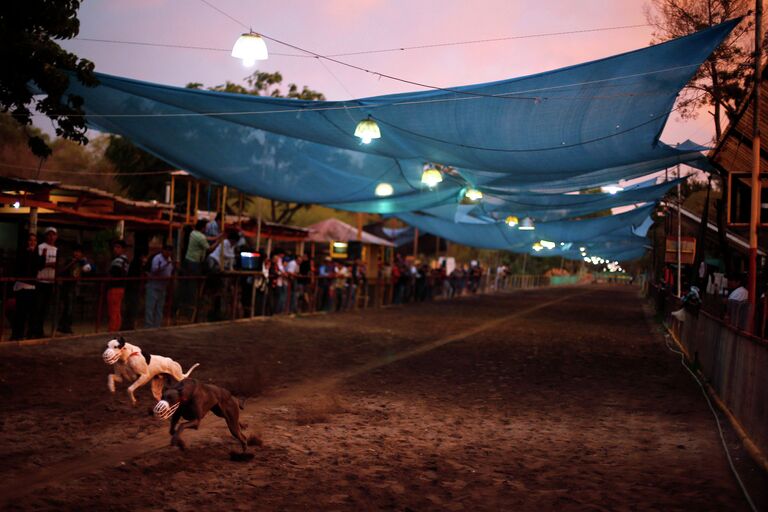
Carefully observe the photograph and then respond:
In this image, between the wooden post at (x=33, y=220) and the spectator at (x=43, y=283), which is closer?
the spectator at (x=43, y=283)

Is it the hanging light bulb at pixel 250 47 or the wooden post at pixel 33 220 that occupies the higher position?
the hanging light bulb at pixel 250 47

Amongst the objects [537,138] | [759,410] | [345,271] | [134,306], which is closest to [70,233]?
[134,306]

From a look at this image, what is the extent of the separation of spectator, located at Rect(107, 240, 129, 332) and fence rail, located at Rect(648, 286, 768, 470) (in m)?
9.60

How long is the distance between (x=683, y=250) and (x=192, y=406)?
702 inches

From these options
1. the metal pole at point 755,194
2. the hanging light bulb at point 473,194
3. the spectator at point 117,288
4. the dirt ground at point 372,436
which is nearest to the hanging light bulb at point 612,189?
the hanging light bulb at point 473,194

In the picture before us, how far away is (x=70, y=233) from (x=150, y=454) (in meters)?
15.8

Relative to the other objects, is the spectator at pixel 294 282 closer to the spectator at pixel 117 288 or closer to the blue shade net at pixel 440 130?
the blue shade net at pixel 440 130

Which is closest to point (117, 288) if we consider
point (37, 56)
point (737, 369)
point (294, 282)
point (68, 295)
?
point (68, 295)

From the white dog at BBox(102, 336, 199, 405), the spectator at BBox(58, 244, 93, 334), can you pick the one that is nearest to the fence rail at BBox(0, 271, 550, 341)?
the spectator at BBox(58, 244, 93, 334)

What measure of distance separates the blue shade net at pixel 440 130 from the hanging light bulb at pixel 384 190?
7.8 inches

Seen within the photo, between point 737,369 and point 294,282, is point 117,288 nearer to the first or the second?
point 294,282

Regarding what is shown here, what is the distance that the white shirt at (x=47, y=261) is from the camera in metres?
12.1

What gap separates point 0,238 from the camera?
17156 millimetres

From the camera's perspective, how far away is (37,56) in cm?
933
